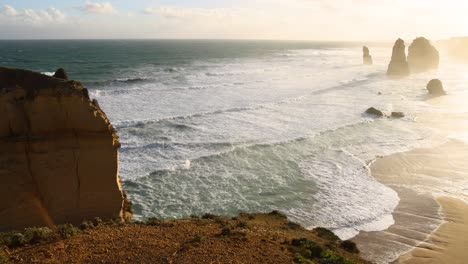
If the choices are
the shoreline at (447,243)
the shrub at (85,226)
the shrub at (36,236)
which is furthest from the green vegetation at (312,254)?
the shrub at (36,236)

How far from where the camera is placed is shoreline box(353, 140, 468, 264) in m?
16.8

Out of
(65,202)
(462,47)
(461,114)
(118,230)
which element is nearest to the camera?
(118,230)

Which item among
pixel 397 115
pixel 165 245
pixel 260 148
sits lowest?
pixel 260 148

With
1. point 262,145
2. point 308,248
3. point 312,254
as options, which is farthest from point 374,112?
point 312,254

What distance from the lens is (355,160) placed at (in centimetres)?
2822

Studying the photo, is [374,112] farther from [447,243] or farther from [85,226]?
[85,226]

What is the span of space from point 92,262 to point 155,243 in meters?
1.90

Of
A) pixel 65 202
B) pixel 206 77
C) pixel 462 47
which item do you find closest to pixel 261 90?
pixel 206 77

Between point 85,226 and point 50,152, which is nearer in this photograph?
point 85,226

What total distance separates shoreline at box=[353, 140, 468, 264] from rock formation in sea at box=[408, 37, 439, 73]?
229 ft

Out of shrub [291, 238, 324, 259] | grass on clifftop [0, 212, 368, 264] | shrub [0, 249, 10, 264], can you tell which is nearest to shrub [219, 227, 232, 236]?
grass on clifftop [0, 212, 368, 264]

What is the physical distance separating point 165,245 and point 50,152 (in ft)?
15.3

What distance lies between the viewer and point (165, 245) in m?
11.2

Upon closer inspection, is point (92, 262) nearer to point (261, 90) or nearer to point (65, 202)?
point (65, 202)
